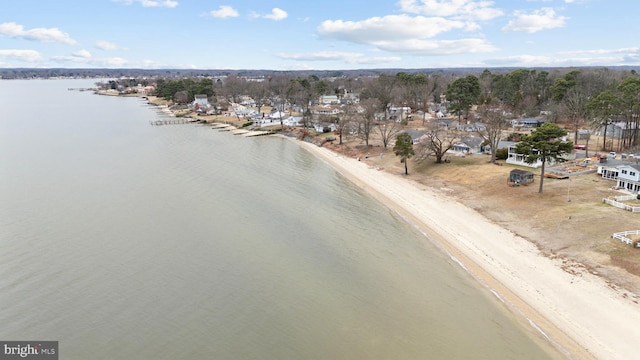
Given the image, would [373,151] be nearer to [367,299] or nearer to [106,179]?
[106,179]

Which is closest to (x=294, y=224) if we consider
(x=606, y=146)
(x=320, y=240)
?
(x=320, y=240)

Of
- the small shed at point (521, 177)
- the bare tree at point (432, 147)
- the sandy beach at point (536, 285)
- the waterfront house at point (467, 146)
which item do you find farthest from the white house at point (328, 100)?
the sandy beach at point (536, 285)

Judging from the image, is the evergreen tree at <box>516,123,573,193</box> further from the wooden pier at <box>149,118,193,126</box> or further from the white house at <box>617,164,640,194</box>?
the wooden pier at <box>149,118,193,126</box>

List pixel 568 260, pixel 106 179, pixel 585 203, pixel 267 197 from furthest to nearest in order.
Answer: pixel 106 179, pixel 267 197, pixel 585 203, pixel 568 260

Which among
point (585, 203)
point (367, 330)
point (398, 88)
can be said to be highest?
point (398, 88)

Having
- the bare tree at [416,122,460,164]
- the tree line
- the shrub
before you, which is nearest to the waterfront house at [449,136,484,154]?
the tree line

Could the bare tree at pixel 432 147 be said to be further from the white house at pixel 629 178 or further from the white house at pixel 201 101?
the white house at pixel 201 101
